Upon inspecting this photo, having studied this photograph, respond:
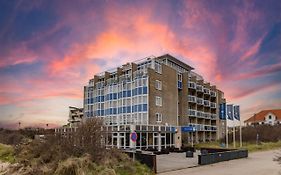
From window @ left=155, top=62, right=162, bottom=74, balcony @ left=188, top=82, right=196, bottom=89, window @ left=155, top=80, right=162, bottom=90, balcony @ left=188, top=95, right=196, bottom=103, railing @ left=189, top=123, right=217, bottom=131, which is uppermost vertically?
window @ left=155, top=62, right=162, bottom=74

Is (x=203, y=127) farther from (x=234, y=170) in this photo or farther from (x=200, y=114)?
(x=234, y=170)

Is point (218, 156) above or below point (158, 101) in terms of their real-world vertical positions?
below

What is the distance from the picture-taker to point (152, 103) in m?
45.5

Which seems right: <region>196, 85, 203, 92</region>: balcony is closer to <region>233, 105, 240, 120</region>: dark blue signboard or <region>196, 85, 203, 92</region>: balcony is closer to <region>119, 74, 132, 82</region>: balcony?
<region>233, 105, 240, 120</region>: dark blue signboard

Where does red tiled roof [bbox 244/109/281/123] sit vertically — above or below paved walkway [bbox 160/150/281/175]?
above

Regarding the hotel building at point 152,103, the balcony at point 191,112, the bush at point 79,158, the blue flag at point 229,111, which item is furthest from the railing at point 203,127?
the bush at point 79,158

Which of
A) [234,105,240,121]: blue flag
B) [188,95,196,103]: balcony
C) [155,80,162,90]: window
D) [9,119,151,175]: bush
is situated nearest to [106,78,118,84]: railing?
[155,80,162,90]: window

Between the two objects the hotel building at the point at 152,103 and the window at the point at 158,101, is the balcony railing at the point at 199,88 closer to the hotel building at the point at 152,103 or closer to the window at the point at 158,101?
the hotel building at the point at 152,103

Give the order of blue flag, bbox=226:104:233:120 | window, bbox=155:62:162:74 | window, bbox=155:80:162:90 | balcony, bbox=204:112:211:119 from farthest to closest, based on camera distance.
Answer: balcony, bbox=204:112:211:119 < window, bbox=155:62:162:74 < window, bbox=155:80:162:90 < blue flag, bbox=226:104:233:120

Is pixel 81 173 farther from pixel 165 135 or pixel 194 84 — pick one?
pixel 194 84

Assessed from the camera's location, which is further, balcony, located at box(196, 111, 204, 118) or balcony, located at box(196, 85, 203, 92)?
balcony, located at box(196, 85, 203, 92)

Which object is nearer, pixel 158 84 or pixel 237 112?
pixel 237 112

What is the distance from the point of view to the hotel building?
42.0 m

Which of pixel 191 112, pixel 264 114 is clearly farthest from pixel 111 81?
pixel 264 114
